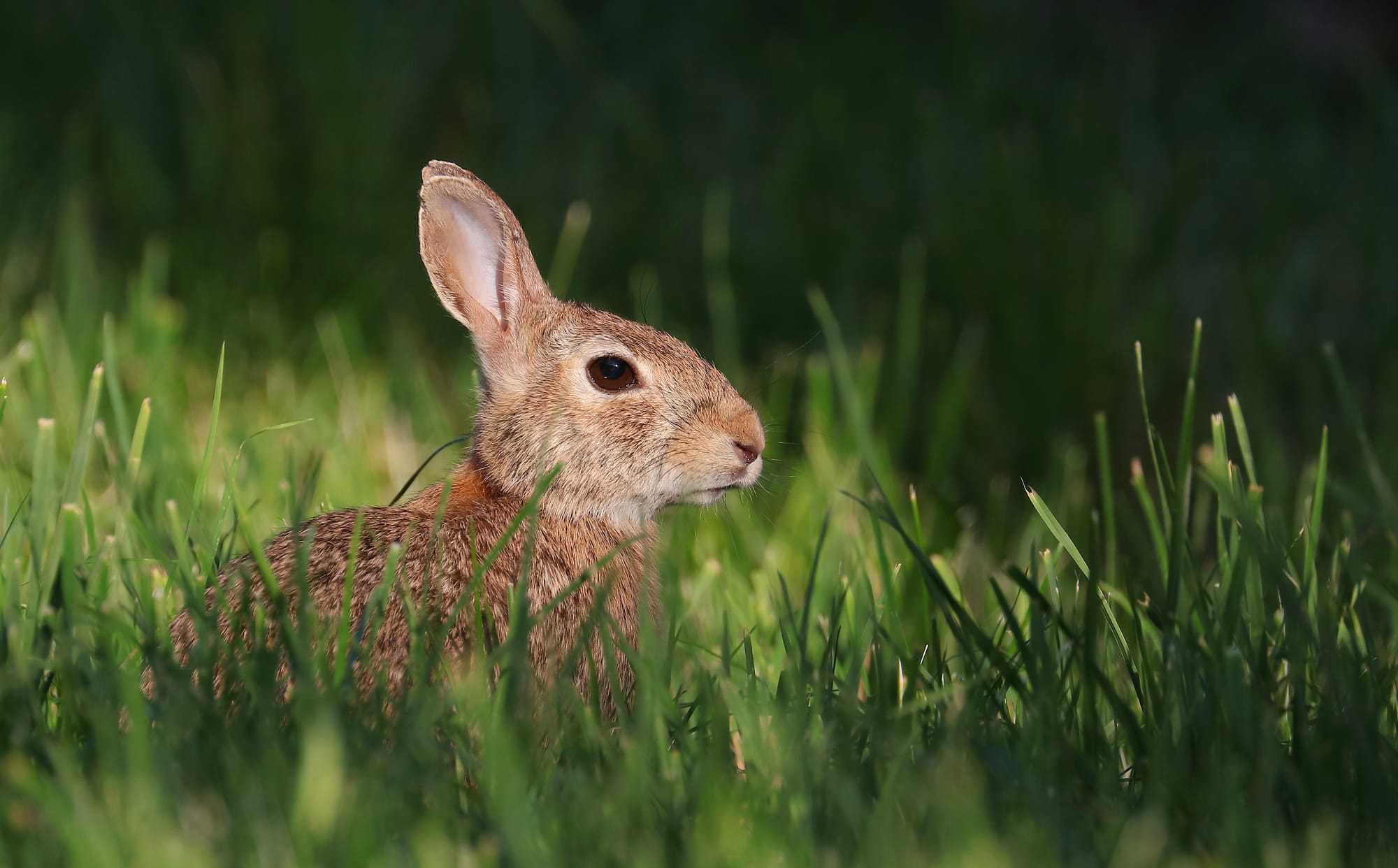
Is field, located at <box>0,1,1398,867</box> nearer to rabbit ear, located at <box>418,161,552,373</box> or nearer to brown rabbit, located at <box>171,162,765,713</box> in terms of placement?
brown rabbit, located at <box>171,162,765,713</box>

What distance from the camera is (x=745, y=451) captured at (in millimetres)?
2949

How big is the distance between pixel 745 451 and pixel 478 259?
72 cm

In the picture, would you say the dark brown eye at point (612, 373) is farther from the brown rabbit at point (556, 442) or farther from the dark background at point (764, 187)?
the dark background at point (764, 187)

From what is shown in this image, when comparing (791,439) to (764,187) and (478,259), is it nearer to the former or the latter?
(478,259)

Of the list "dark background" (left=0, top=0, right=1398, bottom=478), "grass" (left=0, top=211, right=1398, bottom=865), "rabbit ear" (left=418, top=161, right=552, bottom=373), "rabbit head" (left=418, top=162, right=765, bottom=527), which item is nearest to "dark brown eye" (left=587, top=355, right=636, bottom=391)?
"rabbit head" (left=418, top=162, right=765, bottom=527)

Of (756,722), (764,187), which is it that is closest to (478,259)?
(756,722)

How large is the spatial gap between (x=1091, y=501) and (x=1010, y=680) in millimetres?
2042

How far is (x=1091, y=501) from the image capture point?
4.01 meters

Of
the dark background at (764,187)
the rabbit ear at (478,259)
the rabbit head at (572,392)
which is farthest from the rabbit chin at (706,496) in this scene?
the dark background at (764,187)

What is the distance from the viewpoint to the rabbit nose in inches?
115

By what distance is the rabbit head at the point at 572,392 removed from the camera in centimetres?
293

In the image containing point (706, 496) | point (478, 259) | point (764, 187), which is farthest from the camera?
point (764, 187)

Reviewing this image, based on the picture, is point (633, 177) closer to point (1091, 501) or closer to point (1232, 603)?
point (1091, 501)

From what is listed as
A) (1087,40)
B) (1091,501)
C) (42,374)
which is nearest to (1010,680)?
(1091,501)
